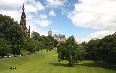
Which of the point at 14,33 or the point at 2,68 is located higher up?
the point at 14,33

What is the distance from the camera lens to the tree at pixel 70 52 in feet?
326

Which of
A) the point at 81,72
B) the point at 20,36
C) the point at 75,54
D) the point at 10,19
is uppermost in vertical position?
the point at 10,19

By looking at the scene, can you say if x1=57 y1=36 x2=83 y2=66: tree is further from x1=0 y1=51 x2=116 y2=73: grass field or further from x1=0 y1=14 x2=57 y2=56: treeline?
x1=0 y1=14 x2=57 y2=56: treeline

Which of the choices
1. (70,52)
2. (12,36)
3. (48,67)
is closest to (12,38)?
(12,36)

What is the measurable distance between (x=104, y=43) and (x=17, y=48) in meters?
52.8

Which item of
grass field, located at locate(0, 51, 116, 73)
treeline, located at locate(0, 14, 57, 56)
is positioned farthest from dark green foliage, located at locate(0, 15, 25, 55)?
grass field, located at locate(0, 51, 116, 73)

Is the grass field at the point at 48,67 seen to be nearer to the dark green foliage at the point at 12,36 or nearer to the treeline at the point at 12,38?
the treeline at the point at 12,38

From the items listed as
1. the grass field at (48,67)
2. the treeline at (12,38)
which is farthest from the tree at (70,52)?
the treeline at (12,38)

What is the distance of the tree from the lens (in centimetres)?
9938

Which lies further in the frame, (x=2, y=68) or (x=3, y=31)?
(x=3, y=31)

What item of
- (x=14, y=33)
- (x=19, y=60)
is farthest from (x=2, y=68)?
(x=14, y=33)

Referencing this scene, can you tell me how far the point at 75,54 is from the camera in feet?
325

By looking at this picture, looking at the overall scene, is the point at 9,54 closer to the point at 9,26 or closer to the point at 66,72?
the point at 9,26

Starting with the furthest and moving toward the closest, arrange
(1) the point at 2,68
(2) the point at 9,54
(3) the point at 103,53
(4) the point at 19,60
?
(2) the point at 9,54
(4) the point at 19,60
(3) the point at 103,53
(1) the point at 2,68
